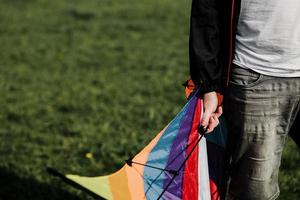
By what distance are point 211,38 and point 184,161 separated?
1.89ft

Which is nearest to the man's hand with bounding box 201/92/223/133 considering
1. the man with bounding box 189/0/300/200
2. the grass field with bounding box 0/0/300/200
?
the man with bounding box 189/0/300/200

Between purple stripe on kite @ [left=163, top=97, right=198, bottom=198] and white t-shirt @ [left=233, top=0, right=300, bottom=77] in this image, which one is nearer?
white t-shirt @ [left=233, top=0, right=300, bottom=77]

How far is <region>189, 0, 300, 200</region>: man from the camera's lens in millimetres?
2168

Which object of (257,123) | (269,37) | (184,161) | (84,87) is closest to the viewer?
(269,37)

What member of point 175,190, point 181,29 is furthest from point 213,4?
point 181,29

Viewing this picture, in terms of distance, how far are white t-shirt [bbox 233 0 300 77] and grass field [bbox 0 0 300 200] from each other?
152 centimetres

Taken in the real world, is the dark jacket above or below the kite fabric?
above

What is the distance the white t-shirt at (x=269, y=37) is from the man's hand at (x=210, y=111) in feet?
0.57

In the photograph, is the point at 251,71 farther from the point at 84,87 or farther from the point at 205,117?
the point at 84,87

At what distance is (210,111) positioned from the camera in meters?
2.30

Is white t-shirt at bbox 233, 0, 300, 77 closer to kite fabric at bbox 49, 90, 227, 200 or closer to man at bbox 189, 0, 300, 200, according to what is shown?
man at bbox 189, 0, 300, 200

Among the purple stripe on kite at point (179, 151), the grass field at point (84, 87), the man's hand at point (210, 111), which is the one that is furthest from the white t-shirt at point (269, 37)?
the grass field at point (84, 87)

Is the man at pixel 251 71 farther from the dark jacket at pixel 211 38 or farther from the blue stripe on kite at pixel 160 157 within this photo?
the blue stripe on kite at pixel 160 157

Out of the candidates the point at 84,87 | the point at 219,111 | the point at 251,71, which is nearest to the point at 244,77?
the point at 251,71
